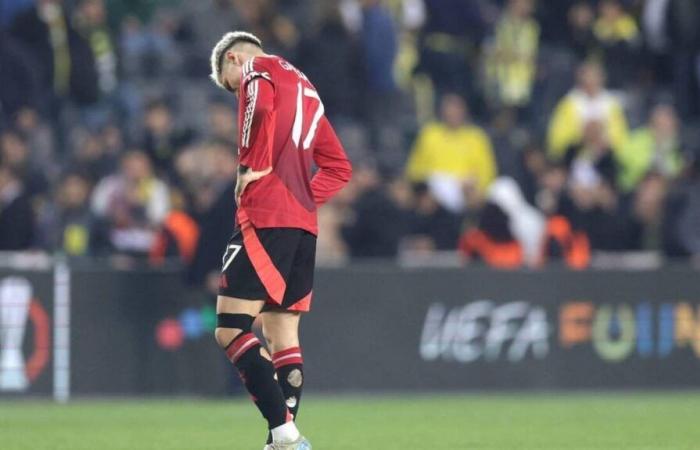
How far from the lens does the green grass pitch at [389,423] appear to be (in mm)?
11195

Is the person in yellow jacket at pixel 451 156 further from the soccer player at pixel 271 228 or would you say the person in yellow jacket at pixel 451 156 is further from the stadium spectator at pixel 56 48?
the soccer player at pixel 271 228

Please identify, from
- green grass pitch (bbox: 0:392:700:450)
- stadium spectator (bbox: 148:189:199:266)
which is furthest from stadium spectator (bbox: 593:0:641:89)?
stadium spectator (bbox: 148:189:199:266)

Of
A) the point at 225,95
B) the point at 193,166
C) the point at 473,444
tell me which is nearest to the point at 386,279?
the point at 193,166

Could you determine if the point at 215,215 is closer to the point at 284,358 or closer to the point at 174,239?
the point at 174,239

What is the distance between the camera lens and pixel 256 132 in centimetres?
899

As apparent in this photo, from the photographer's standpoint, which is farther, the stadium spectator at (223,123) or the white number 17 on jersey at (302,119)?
the stadium spectator at (223,123)

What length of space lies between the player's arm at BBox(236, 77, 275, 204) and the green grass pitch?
2.35 meters

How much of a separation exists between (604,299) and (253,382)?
861 centimetres

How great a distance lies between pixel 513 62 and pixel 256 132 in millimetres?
11901

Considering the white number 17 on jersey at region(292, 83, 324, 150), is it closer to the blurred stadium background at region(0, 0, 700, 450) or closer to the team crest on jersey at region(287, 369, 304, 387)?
the team crest on jersey at region(287, 369, 304, 387)

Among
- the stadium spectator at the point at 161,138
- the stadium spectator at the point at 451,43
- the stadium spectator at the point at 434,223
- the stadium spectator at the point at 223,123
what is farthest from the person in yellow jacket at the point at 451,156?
the stadium spectator at the point at 161,138

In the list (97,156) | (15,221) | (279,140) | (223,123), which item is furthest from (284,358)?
(97,156)

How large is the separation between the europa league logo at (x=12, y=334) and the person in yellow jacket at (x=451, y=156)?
4872 mm

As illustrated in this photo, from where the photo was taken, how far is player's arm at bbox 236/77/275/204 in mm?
8953
